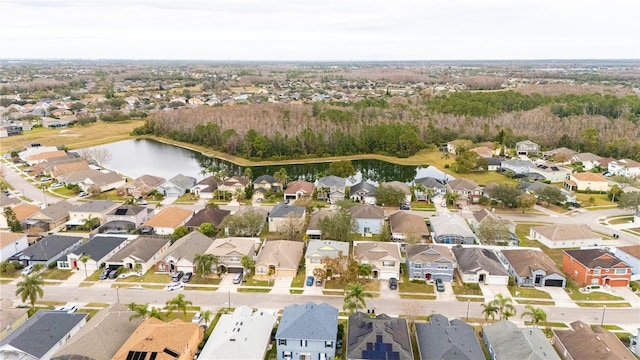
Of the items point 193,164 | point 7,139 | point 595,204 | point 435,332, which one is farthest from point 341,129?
point 7,139

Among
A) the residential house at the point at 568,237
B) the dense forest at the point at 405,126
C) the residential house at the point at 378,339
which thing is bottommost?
the residential house at the point at 568,237

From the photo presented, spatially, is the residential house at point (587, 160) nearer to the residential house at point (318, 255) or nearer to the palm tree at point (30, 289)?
the residential house at point (318, 255)

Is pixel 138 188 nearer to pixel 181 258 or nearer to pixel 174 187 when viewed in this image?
pixel 174 187

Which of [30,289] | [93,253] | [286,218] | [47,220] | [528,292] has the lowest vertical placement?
[528,292]

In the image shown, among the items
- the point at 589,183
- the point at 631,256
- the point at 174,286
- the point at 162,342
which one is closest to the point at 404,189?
the point at 631,256

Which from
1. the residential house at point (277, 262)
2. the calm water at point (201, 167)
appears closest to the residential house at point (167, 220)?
the residential house at point (277, 262)

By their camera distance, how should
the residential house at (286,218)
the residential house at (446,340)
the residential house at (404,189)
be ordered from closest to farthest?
the residential house at (446,340) < the residential house at (286,218) < the residential house at (404,189)

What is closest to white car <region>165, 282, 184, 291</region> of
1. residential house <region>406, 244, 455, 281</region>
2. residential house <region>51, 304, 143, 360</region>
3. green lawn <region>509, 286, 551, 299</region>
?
residential house <region>51, 304, 143, 360</region>

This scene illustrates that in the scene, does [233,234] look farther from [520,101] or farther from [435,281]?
[520,101]
